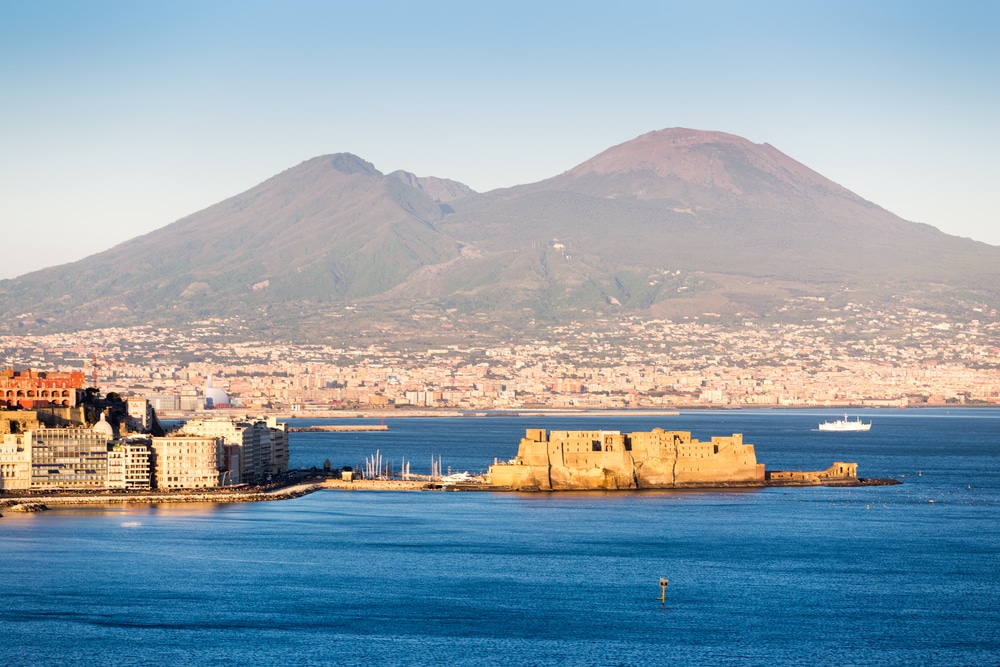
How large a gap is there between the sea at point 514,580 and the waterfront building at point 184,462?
19.4 feet

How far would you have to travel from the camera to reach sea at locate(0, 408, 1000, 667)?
169ft

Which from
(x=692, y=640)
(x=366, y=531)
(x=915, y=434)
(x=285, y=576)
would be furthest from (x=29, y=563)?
(x=915, y=434)

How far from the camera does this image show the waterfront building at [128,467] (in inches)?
3686

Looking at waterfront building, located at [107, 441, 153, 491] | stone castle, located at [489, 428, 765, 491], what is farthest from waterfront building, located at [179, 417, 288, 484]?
stone castle, located at [489, 428, 765, 491]

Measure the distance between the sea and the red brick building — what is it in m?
18.1

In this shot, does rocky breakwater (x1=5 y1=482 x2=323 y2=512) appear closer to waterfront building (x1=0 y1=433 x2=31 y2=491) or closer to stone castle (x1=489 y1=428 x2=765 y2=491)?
waterfront building (x1=0 y1=433 x2=31 y2=491)

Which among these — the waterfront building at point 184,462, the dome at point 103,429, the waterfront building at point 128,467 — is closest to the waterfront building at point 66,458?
the dome at point 103,429

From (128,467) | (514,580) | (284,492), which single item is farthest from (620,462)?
(514,580)

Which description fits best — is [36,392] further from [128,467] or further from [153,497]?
[153,497]

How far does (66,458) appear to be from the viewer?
93.0 meters

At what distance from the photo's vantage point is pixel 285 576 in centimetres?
6419

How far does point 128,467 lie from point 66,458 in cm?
325

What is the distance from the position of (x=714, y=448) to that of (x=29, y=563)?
142ft

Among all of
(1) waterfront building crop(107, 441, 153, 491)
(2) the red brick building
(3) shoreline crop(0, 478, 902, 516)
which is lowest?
(3) shoreline crop(0, 478, 902, 516)
